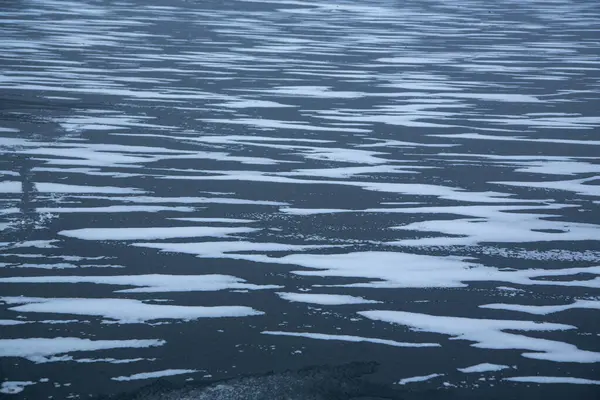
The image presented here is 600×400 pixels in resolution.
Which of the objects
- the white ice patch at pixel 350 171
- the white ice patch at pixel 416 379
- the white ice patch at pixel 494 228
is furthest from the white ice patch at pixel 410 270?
the white ice patch at pixel 350 171

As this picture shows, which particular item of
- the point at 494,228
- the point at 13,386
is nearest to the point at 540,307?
the point at 494,228

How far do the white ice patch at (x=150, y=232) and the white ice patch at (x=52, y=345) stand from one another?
1.37 metres

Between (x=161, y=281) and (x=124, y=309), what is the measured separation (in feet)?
1.24

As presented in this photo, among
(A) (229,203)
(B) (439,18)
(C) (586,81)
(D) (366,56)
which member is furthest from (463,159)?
(B) (439,18)

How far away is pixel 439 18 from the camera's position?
1980 centimetres

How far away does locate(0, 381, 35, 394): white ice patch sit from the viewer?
131 inches

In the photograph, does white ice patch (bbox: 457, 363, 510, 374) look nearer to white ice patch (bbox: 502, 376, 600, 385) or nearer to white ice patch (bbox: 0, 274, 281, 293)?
white ice patch (bbox: 502, 376, 600, 385)

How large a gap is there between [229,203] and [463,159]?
6.41 feet

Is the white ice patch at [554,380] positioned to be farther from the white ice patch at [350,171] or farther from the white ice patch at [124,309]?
the white ice patch at [350,171]

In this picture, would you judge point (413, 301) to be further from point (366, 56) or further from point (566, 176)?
point (366, 56)

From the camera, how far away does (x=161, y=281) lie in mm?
4504

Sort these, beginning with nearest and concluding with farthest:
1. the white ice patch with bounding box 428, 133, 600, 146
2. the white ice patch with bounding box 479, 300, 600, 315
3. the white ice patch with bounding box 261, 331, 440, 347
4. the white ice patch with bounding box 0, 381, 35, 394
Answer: the white ice patch with bounding box 0, 381, 35, 394 → the white ice patch with bounding box 261, 331, 440, 347 → the white ice patch with bounding box 479, 300, 600, 315 → the white ice patch with bounding box 428, 133, 600, 146

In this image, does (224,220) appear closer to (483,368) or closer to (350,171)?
(350,171)

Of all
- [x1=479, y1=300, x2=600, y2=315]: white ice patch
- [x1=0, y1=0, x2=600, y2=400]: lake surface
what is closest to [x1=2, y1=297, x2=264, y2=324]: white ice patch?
[x1=0, y1=0, x2=600, y2=400]: lake surface
